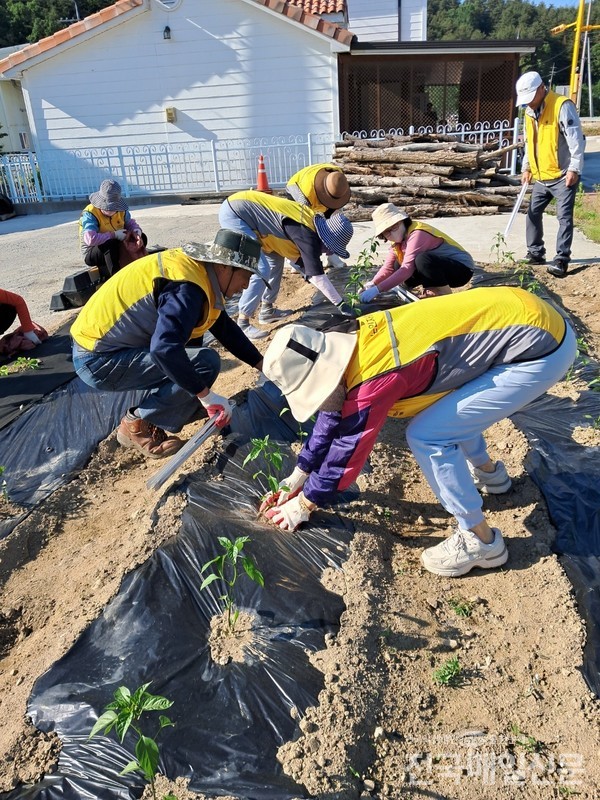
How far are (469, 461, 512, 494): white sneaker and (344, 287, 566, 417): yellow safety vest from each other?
0.77m

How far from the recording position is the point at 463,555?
98.3 inches

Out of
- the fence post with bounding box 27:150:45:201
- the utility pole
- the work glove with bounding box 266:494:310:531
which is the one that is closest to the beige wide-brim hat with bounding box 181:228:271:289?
the work glove with bounding box 266:494:310:531

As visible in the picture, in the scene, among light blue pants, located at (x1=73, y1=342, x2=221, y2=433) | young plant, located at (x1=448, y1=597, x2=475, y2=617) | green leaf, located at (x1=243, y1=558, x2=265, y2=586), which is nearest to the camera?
green leaf, located at (x1=243, y1=558, x2=265, y2=586)

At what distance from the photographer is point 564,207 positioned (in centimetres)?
641

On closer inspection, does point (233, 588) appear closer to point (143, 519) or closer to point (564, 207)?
point (143, 519)

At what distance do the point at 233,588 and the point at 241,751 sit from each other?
0.65 m

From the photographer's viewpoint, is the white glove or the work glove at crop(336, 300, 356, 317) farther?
the white glove

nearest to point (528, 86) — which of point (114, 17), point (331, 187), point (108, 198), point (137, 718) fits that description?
point (331, 187)

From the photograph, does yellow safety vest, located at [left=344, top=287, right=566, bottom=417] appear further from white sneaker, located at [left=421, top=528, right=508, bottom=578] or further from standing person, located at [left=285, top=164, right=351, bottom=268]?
standing person, located at [left=285, top=164, right=351, bottom=268]

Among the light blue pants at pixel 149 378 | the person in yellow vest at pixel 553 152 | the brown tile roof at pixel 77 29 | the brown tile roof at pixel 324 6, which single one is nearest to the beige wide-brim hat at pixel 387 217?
the light blue pants at pixel 149 378

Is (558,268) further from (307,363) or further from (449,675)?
(449,675)

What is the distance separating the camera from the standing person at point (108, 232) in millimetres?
5980

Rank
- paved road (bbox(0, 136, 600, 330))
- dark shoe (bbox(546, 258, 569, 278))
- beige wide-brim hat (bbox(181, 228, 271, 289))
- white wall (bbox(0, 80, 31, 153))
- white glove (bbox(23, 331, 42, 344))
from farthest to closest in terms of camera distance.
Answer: white wall (bbox(0, 80, 31, 153)) → paved road (bbox(0, 136, 600, 330)) → dark shoe (bbox(546, 258, 569, 278)) → white glove (bbox(23, 331, 42, 344)) → beige wide-brim hat (bbox(181, 228, 271, 289))

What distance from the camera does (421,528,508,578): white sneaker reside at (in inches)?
98.3
